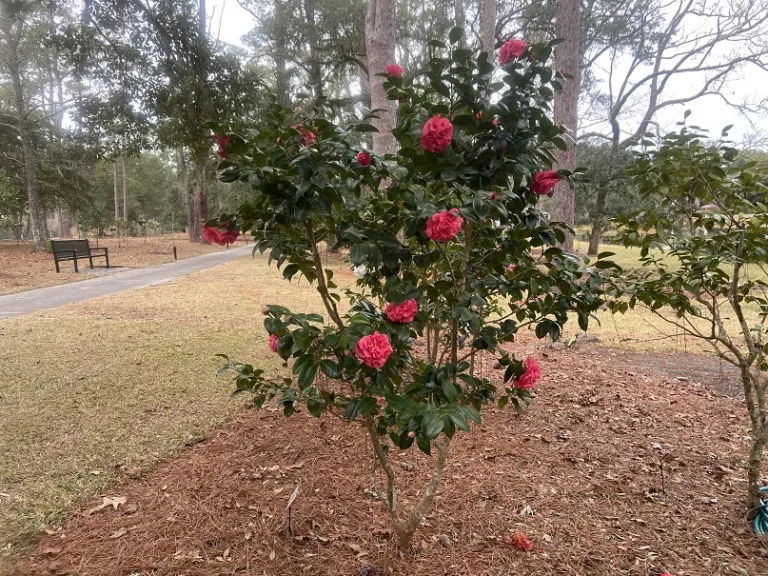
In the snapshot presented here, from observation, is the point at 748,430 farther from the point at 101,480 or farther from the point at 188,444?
the point at 101,480

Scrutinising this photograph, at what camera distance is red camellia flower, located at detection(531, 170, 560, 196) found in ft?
4.78

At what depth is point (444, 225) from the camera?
46.7 inches

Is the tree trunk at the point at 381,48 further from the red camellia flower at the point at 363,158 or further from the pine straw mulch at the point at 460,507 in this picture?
the red camellia flower at the point at 363,158

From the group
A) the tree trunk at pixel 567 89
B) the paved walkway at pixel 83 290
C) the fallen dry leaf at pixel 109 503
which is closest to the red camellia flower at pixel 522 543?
the fallen dry leaf at pixel 109 503

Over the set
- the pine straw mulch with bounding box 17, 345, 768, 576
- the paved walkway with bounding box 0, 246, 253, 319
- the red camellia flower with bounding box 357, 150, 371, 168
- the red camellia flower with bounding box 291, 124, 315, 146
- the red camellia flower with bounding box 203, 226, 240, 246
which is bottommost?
the pine straw mulch with bounding box 17, 345, 768, 576

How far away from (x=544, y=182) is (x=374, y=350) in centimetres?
84

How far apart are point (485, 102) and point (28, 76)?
32.3 metres

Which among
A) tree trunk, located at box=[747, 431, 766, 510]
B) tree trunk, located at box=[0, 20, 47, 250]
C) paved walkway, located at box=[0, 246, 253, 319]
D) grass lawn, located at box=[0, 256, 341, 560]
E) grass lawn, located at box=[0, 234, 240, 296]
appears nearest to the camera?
tree trunk, located at box=[747, 431, 766, 510]

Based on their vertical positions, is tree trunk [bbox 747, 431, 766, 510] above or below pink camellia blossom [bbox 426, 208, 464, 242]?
below

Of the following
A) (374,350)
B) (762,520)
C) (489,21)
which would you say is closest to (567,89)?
(489,21)

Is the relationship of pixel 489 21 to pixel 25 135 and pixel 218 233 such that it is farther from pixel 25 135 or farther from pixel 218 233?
pixel 25 135

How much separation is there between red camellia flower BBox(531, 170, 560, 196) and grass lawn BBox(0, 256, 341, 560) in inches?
111

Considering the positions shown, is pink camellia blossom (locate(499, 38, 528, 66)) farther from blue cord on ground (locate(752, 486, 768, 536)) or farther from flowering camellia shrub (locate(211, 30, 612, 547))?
blue cord on ground (locate(752, 486, 768, 536))

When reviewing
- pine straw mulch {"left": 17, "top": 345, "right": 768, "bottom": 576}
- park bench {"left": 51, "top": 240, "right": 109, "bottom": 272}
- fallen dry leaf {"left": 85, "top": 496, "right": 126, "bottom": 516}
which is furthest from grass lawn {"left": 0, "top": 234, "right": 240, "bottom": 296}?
pine straw mulch {"left": 17, "top": 345, "right": 768, "bottom": 576}
